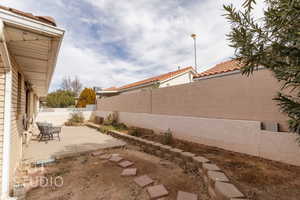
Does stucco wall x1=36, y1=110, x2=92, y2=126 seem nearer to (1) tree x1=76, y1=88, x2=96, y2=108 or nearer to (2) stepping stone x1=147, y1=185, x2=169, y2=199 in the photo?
(1) tree x1=76, y1=88, x2=96, y2=108

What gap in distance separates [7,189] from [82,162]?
75.1 inches

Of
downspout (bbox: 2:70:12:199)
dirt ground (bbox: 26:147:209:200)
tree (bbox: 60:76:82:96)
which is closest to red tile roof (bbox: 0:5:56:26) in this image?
downspout (bbox: 2:70:12:199)

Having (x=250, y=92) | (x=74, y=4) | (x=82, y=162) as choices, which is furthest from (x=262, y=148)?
(x=74, y=4)

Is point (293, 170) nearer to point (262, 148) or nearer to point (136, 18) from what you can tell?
point (262, 148)

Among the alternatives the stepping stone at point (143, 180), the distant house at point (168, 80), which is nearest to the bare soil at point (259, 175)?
the stepping stone at point (143, 180)

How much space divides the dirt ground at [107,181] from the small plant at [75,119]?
9131mm

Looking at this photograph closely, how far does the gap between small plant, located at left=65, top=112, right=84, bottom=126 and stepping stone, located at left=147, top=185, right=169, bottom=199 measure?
11747 mm

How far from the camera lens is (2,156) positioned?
249cm

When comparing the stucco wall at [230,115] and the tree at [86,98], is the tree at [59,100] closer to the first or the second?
the tree at [86,98]

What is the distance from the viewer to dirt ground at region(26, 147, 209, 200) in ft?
8.78

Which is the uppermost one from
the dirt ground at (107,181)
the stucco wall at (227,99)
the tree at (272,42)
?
the tree at (272,42)

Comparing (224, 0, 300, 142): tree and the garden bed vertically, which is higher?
(224, 0, 300, 142): tree

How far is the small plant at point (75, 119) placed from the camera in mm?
12516

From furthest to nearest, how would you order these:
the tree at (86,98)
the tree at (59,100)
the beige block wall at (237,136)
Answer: the tree at (59,100) < the tree at (86,98) < the beige block wall at (237,136)
